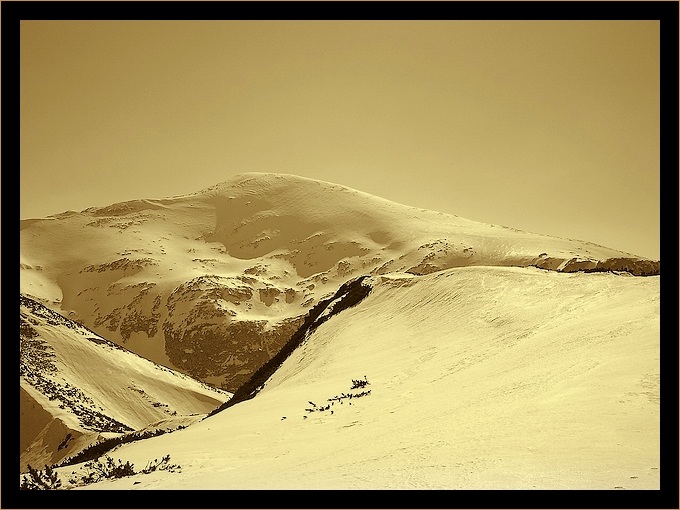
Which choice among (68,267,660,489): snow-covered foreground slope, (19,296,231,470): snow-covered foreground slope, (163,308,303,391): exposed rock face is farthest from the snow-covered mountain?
(163,308,303,391): exposed rock face

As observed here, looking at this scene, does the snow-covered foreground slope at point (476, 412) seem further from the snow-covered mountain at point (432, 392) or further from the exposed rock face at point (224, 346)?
the exposed rock face at point (224, 346)

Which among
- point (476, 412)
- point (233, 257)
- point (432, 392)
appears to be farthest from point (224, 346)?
point (476, 412)

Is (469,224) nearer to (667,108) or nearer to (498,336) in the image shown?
(498,336)

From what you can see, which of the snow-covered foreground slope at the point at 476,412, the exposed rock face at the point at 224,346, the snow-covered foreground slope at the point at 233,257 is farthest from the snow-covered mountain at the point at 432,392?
the snow-covered foreground slope at the point at 233,257

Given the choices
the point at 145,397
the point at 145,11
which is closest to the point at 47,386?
the point at 145,397

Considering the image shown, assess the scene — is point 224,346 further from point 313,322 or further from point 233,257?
point 313,322

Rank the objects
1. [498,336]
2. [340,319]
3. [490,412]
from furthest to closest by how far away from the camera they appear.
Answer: [340,319] → [498,336] → [490,412]
